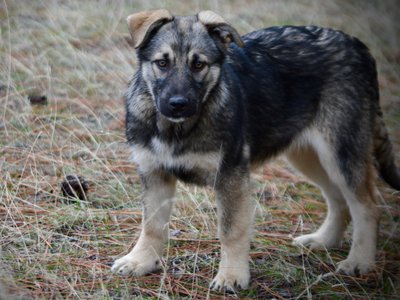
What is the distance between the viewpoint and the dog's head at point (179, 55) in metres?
4.02

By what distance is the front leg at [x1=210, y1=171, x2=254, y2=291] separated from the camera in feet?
13.8

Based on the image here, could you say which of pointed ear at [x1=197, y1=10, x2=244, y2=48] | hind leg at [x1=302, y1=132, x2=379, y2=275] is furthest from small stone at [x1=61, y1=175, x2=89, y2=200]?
hind leg at [x1=302, y1=132, x2=379, y2=275]

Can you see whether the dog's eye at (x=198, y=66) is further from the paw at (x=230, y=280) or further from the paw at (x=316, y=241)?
the paw at (x=316, y=241)

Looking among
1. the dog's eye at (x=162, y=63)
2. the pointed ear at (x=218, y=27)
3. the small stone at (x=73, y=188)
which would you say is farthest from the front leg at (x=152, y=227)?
the pointed ear at (x=218, y=27)

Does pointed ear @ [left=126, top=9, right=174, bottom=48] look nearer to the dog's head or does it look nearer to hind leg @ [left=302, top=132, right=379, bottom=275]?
the dog's head

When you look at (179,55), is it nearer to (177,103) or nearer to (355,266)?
(177,103)

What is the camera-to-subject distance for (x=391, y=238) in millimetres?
5078

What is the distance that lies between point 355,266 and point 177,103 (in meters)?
1.81

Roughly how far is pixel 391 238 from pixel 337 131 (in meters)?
1.02

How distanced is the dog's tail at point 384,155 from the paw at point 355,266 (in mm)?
766

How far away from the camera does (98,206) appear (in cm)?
525

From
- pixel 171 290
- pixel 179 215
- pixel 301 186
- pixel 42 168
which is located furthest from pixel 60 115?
pixel 171 290

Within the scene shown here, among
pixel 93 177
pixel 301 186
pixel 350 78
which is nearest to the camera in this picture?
pixel 350 78

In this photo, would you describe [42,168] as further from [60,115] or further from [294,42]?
[294,42]
